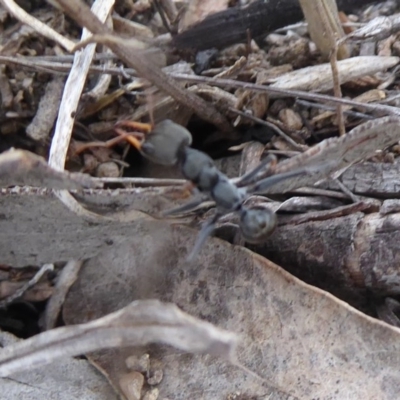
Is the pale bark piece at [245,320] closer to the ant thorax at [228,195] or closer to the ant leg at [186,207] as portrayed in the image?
the ant leg at [186,207]

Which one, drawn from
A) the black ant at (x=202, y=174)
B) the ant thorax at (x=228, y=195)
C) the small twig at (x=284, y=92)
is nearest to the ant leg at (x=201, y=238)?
the black ant at (x=202, y=174)

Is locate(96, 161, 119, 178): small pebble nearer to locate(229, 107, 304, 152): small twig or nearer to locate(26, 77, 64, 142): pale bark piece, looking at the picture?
locate(26, 77, 64, 142): pale bark piece

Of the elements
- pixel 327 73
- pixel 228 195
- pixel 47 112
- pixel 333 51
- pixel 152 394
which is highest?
pixel 47 112

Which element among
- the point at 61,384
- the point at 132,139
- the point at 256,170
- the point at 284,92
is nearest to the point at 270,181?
the point at 256,170

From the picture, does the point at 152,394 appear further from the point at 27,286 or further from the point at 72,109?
the point at 72,109

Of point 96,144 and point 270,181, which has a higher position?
point 96,144

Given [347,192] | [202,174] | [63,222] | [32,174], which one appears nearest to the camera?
[32,174]

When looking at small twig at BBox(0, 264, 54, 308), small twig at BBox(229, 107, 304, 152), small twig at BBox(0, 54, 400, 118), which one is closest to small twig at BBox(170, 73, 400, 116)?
small twig at BBox(0, 54, 400, 118)

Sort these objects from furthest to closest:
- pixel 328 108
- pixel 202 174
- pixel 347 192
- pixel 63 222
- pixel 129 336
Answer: pixel 328 108
pixel 202 174
pixel 347 192
pixel 63 222
pixel 129 336
